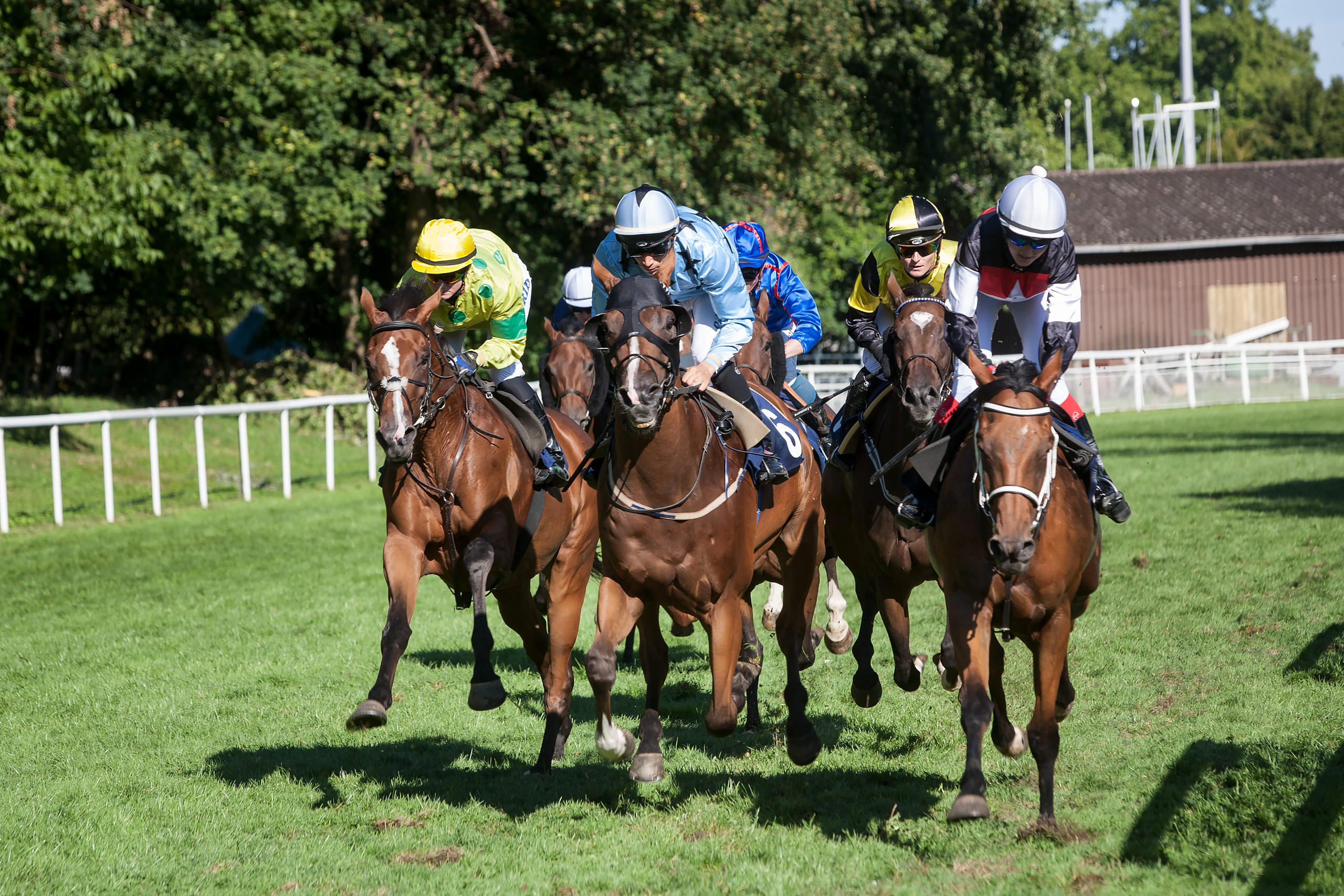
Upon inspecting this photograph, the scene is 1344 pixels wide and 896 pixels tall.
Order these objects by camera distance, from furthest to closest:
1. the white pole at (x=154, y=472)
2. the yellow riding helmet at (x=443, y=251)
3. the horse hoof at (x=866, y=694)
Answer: the white pole at (x=154, y=472) < the horse hoof at (x=866, y=694) < the yellow riding helmet at (x=443, y=251)

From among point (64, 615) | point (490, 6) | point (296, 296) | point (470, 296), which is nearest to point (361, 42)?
point (490, 6)

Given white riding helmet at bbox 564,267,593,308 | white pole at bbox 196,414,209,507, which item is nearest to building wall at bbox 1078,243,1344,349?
white pole at bbox 196,414,209,507

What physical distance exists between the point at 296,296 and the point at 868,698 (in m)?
22.3

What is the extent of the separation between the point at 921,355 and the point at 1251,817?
236cm

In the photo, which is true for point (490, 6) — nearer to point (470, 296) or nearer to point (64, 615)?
point (64, 615)

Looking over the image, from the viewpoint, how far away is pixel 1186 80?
39250mm

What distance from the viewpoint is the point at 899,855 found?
185 inches

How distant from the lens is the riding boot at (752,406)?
18.8ft

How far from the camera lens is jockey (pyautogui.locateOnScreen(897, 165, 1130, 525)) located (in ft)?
19.2

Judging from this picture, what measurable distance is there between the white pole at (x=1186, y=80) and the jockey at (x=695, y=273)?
3548 cm

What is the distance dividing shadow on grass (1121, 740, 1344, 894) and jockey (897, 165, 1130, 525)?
1199 millimetres

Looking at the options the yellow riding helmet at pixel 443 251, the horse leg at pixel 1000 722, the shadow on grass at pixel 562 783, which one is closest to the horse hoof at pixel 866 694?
the shadow on grass at pixel 562 783

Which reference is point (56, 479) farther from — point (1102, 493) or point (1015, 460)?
point (1015, 460)

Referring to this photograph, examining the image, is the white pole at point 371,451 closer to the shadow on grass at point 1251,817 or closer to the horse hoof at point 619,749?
the horse hoof at point 619,749
